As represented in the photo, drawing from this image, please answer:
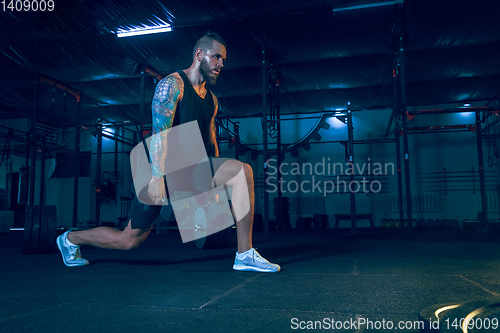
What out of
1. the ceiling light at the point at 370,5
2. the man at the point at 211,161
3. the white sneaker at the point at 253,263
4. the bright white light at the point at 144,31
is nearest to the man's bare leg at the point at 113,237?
the man at the point at 211,161

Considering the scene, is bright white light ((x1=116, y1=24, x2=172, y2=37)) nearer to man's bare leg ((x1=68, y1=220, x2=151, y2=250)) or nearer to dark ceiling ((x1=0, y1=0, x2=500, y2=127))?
dark ceiling ((x1=0, y1=0, x2=500, y2=127))

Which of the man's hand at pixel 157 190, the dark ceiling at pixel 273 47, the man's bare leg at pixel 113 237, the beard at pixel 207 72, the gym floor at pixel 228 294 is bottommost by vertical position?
the gym floor at pixel 228 294

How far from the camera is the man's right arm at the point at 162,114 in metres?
1.89

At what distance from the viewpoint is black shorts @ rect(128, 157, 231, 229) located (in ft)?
6.22

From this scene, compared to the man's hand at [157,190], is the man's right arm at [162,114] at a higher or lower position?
higher

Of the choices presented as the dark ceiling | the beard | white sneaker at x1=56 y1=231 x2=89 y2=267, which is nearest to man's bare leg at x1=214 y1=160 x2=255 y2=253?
the beard

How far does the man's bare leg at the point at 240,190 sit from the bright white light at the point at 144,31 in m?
4.10

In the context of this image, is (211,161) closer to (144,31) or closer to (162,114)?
(162,114)

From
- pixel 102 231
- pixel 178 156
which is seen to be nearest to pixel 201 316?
pixel 178 156

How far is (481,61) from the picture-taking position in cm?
634

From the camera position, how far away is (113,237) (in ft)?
6.86

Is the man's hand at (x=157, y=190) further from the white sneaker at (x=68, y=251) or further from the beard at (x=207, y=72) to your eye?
the white sneaker at (x=68, y=251)

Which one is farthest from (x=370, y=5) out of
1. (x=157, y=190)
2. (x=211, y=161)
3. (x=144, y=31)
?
(x=157, y=190)

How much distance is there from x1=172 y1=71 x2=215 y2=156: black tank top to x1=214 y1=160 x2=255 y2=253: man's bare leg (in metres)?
0.18
